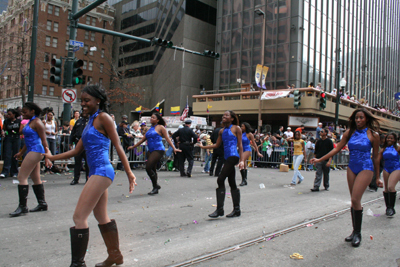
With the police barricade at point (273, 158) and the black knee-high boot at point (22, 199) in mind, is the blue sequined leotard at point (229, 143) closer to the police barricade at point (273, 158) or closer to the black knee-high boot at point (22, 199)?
the black knee-high boot at point (22, 199)

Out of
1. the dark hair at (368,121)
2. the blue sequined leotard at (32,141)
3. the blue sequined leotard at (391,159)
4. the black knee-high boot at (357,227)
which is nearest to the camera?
the black knee-high boot at (357,227)

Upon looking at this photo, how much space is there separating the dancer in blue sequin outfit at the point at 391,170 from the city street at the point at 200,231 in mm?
320

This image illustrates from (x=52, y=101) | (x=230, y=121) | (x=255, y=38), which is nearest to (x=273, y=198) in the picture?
(x=230, y=121)

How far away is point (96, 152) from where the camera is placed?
3.35 meters

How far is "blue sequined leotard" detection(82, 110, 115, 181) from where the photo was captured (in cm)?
331

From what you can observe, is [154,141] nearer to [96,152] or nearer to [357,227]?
[96,152]

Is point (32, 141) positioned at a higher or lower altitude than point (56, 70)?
lower

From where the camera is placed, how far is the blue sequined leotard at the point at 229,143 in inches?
237

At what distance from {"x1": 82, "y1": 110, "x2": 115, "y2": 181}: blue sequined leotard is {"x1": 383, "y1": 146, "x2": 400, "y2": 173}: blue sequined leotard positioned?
619 cm

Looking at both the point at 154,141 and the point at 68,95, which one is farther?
the point at 68,95

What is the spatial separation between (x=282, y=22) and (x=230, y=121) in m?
29.2

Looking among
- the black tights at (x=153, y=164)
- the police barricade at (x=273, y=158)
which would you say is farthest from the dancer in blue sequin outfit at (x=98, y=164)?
the police barricade at (x=273, y=158)

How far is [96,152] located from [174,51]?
25253mm

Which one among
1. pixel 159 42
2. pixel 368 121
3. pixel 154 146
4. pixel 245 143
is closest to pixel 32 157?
pixel 154 146
